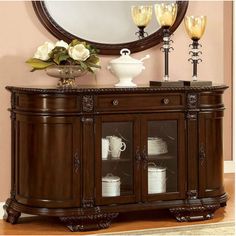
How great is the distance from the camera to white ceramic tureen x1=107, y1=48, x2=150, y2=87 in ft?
12.0

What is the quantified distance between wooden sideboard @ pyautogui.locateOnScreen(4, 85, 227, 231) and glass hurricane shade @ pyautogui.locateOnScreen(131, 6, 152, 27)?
52cm

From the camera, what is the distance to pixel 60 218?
135 inches

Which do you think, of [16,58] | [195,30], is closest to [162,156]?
[195,30]

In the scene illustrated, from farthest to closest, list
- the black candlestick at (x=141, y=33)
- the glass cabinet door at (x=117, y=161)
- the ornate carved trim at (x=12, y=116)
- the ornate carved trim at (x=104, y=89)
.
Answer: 1. the black candlestick at (x=141, y=33)
2. the ornate carved trim at (x=12, y=116)
3. the glass cabinet door at (x=117, y=161)
4. the ornate carved trim at (x=104, y=89)

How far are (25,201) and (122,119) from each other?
0.73 m

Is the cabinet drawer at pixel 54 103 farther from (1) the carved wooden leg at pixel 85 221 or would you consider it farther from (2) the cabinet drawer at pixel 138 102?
(1) the carved wooden leg at pixel 85 221

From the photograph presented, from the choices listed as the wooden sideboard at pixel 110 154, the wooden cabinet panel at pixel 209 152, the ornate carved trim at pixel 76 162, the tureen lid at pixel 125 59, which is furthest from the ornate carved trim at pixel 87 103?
the wooden cabinet panel at pixel 209 152

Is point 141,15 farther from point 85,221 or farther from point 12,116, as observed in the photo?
point 85,221

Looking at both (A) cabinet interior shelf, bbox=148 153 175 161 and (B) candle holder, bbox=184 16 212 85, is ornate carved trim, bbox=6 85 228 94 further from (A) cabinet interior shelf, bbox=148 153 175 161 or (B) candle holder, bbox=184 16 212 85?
(A) cabinet interior shelf, bbox=148 153 175 161

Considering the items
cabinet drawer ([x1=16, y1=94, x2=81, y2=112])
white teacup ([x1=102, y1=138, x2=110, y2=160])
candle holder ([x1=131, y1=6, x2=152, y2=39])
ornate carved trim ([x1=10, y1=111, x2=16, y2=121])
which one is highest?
candle holder ([x1=131, y1=6, x2=152, y2=39])

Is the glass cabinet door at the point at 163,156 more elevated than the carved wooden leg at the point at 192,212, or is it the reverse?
the glass cabinet door at the point at 163,156

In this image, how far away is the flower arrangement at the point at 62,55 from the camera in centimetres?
344

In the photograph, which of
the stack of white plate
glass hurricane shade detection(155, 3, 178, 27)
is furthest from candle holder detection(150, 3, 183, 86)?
the stack of white plate

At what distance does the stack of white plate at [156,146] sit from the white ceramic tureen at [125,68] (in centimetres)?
36
